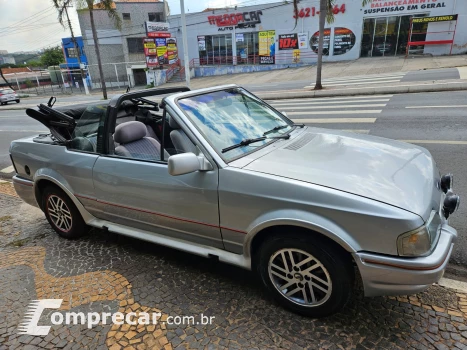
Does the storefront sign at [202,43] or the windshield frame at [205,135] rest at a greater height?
the storefront sign at [202,43]

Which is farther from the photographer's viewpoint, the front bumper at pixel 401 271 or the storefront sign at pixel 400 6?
the storefront sign at pixel 400 6

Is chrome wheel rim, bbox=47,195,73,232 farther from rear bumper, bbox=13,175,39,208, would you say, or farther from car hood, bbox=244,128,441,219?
car hood, bbox=244,128,441,219

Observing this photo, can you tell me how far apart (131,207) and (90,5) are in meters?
24.3

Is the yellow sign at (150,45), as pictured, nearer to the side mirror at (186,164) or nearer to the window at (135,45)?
the window at (135,45)

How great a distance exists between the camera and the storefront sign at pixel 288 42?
101ft

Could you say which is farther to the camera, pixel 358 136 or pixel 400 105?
pixel 400 105

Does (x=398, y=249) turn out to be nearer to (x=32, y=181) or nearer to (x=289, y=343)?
(x=289, y=343)

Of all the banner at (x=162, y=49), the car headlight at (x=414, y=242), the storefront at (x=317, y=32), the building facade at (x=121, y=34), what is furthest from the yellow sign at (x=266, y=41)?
the car headlight at (x=414, y=242)

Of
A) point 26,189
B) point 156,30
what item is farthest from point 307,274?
point 156,30

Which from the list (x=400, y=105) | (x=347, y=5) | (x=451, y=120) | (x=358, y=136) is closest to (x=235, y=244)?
(x=358, y=136)

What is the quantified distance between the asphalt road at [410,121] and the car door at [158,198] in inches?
95.5

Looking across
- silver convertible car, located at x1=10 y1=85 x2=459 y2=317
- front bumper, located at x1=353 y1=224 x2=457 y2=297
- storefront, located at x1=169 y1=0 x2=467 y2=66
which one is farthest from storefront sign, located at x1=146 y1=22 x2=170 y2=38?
front bumper, located at x1=353 y1=224 x2=457 y2=297

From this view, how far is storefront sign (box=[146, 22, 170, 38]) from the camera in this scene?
104ft

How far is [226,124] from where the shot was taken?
116 inches
